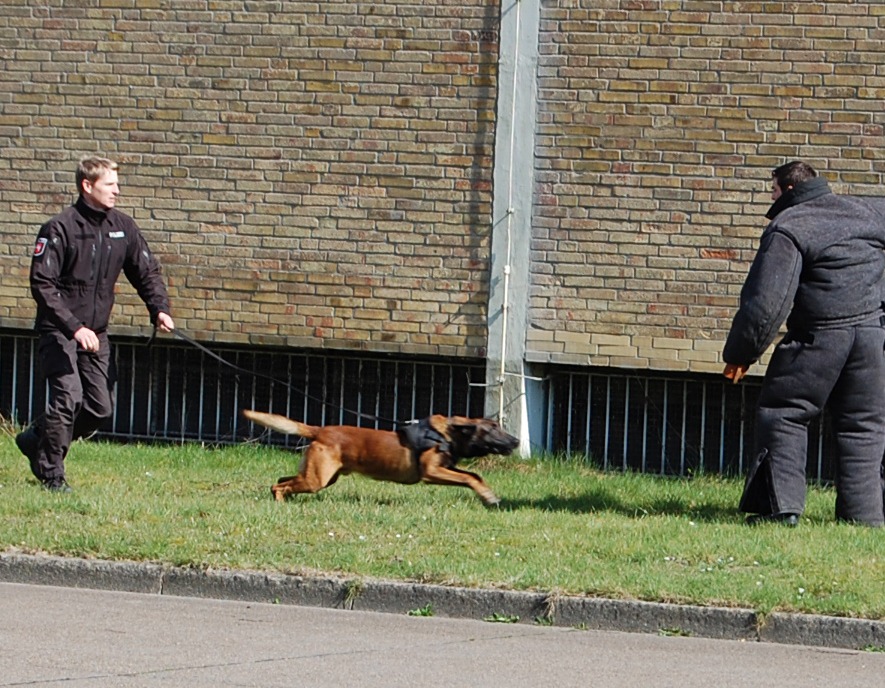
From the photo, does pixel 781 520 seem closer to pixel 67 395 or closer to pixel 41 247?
pixel 67 395

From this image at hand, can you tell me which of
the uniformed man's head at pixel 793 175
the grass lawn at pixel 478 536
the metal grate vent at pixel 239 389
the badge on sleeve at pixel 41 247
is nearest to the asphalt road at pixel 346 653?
the grass lawn at pixel 478 536

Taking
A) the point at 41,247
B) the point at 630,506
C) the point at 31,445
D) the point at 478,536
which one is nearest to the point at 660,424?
the point at 630,506

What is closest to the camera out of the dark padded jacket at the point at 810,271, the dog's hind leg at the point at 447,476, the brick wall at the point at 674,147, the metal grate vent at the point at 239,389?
the dark padded jacket at the point at 810,271

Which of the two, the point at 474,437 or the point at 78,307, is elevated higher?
the point at 78,307

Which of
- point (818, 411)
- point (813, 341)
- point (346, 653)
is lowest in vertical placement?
point (346, 653)

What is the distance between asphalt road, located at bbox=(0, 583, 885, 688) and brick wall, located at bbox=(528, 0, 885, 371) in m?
5.13

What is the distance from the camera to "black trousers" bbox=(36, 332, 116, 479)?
966cm

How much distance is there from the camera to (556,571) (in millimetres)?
7645

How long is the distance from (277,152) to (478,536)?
16.3ft

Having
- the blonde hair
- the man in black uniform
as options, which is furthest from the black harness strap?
the blonde hair

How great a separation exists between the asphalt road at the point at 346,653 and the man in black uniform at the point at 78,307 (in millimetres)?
2277

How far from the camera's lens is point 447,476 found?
955 centimetres

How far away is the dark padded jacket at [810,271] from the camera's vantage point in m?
8.89

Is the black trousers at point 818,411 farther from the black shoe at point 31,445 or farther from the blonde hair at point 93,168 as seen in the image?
the black shoe at point 31,445
